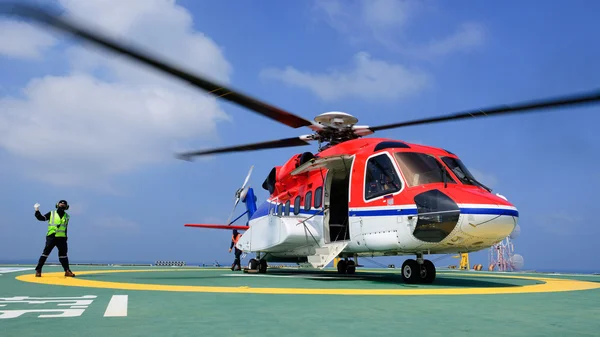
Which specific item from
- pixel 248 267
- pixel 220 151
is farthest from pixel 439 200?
pixel 248 267

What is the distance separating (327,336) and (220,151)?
9965mm

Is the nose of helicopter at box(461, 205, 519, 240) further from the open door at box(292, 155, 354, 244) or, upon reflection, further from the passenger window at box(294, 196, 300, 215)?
the passenger window at box(294, 196, 300, 215)

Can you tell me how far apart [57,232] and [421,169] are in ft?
28.2

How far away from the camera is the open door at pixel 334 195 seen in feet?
38.4

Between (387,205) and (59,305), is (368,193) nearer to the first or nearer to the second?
(387,205)

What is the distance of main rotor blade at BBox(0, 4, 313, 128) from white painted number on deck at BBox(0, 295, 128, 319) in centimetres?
314

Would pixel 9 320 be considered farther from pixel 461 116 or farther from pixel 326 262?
pixel 461 116

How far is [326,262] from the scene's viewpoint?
35.9 ft

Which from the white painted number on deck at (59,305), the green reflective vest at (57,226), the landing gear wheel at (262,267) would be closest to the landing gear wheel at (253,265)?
the landing gear wheel at (262,267)

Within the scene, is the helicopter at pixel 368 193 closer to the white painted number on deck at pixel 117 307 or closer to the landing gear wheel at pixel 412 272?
the landing gear wheel at pixel 412 272

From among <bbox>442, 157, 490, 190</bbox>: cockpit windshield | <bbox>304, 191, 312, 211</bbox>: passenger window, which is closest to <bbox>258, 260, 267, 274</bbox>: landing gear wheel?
<bbox>304, 191, 312, 211</bbox>: passenger window

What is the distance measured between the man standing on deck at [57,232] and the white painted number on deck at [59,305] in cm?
523

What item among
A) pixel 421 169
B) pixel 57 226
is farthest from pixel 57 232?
pixel 421 169

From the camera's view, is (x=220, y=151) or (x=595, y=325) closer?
(x=595, y=325)
